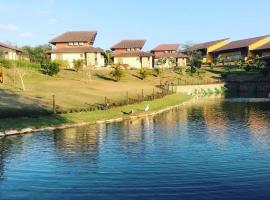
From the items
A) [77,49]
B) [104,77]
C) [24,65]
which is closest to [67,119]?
[24,65]

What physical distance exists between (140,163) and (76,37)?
97.8 metres

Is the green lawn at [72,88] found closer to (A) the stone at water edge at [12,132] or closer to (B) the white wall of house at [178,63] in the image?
(A) the stone at water edge at [12,132]

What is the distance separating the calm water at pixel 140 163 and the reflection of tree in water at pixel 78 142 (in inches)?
2.7

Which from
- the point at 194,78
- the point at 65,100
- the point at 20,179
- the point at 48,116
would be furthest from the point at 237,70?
the point at 20,179

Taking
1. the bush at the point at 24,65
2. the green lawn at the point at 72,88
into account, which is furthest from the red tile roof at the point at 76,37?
the bush at the point at 24,65

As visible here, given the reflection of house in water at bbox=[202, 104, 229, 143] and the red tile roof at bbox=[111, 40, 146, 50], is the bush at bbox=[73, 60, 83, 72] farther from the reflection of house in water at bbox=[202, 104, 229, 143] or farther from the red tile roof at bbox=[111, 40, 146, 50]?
the reflection of house in water at bbox=[202, 104, 229, 143]

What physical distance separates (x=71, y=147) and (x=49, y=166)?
274 inches

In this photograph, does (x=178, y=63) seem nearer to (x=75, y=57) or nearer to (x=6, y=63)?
(x=75, y=57)

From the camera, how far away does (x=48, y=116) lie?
49188 millimetres

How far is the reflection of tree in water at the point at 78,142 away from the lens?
3269 centimetres

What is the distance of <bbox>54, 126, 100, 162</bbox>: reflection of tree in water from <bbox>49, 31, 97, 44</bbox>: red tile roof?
77.3 metres

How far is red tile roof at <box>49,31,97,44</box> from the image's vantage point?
121 m

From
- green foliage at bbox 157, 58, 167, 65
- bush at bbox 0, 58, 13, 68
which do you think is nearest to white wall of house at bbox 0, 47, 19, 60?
bush at bbox 0, 58, 13, 68

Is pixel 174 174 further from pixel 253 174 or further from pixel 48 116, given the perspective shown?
pixel 48 116
